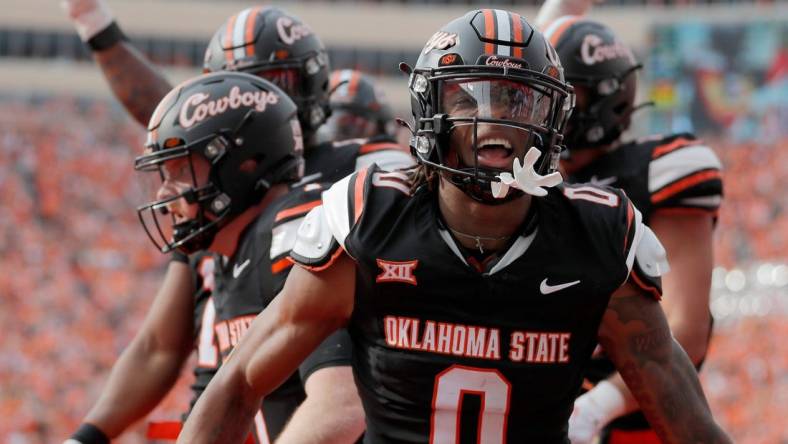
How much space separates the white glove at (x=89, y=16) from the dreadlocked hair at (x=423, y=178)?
9.61 feet

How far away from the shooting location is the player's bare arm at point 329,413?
3.21 meters

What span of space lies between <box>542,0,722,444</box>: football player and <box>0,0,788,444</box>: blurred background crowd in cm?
866

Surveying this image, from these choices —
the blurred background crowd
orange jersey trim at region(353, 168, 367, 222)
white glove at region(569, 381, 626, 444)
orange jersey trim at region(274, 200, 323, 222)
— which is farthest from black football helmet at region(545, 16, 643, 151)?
the blurred background crowd

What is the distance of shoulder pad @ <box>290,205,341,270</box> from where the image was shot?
2.88 meters

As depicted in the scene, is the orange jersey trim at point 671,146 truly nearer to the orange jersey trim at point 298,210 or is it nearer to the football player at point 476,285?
the orange jersey trim at point 298,210

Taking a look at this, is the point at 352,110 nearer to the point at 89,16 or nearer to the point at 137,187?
the point at 89,16

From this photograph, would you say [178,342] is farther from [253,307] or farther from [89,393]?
[89,393]

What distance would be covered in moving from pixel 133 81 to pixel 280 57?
88 cm

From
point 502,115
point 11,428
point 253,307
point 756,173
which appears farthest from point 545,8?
point 756,173

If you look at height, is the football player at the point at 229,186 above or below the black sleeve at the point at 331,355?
above

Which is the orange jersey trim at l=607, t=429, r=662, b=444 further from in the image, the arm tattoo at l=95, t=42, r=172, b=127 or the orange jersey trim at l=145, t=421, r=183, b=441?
the arm tattoo at l=95, t=42, r=172, b=127

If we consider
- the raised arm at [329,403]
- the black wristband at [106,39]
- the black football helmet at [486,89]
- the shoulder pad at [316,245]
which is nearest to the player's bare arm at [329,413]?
the raised arm at [329,403]

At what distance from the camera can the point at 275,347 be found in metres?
2.96

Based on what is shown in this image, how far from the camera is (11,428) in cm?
1443
